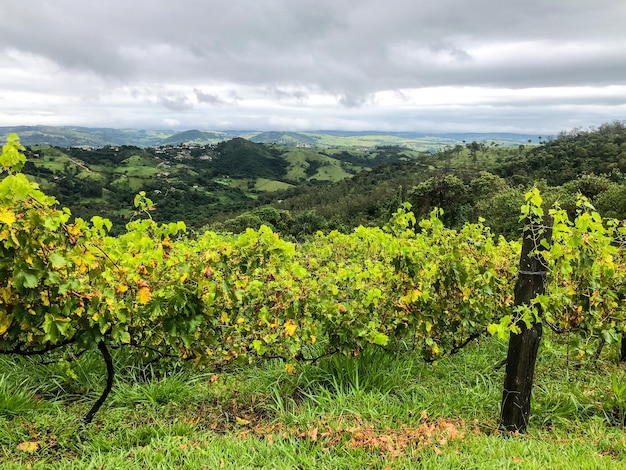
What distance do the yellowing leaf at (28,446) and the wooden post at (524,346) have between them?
4.01 metres

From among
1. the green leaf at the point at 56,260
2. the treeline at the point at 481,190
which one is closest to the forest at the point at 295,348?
the green leaf at the point at 56,260

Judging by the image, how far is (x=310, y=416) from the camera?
3.70m

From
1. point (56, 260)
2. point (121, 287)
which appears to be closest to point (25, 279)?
point (56, 260)

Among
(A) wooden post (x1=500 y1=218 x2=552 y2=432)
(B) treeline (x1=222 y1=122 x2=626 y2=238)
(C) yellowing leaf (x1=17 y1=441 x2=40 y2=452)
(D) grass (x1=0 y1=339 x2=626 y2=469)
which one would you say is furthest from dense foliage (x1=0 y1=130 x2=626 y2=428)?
(B) treeline (x1=222 y1=122 x2=626 y2=238)

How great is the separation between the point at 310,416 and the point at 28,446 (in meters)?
2.28

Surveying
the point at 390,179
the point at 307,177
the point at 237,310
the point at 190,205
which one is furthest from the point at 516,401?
the point at 307,177

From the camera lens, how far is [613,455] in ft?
10.9

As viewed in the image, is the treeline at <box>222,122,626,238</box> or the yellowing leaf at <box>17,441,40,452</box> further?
the treeline at <box>222,122,626,238</box>

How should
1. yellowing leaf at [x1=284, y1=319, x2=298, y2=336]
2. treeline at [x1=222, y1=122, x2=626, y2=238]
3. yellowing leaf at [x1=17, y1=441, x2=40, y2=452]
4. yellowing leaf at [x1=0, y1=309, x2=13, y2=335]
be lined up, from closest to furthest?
yellowing leaf at [x1=0, y1=309, x2=13, y2=335]
yellowing leaf at [x1=17, y1=441, x2=40, y2=452]
yellowing leaf at [x1=284, y1=319, x2=298, y2=336]
treeline at [x1=222, y1=122, x2=626, y2=238]

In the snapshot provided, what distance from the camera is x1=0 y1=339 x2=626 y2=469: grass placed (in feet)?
10.3

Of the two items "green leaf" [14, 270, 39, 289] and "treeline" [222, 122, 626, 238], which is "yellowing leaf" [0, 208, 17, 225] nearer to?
"green leaf" [14, 270, 39, 289]

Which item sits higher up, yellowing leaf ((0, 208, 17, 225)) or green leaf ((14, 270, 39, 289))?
yellowing leaf ((0, 208, 17, 225))

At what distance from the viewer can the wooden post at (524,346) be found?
11.5 feet

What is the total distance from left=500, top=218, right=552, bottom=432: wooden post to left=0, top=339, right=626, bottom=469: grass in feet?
0.66
